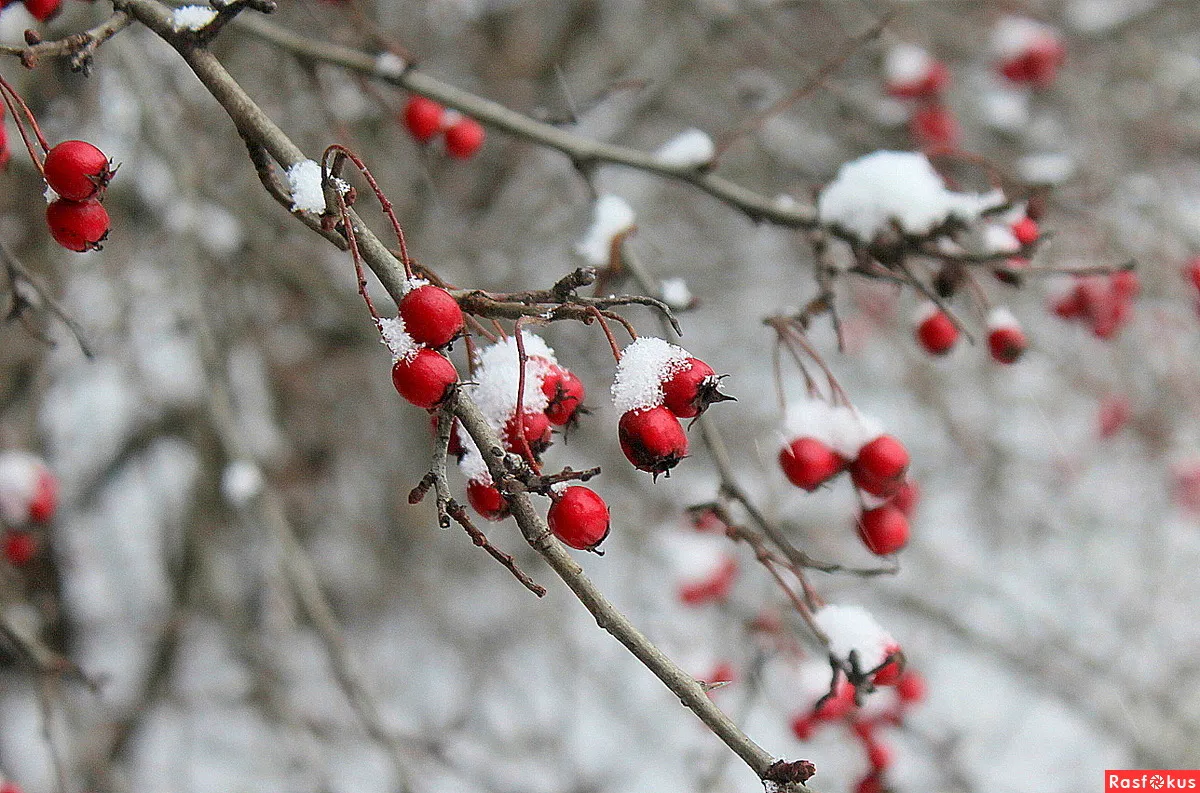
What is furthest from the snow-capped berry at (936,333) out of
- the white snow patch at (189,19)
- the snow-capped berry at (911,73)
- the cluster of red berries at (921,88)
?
the snow-capped berry at (911,73)

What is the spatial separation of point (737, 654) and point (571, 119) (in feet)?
10.0

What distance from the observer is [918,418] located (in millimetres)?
5414

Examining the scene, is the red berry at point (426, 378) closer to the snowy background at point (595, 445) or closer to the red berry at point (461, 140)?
the red berry at point (461, 140)

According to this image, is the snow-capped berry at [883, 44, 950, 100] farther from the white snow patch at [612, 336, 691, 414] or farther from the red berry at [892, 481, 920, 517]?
the white snow patch at [612, 336, 691, 414]

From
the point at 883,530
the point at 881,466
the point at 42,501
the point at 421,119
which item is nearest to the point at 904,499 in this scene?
the point at 883,530

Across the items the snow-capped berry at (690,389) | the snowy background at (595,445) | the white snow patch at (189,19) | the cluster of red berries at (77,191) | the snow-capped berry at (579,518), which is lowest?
the snow-capped berry at (579,518)

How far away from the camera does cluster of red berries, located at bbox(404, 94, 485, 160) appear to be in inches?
89.2

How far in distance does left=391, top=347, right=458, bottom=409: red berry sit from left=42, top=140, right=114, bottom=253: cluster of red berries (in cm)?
45

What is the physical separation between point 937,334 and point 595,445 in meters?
2.66

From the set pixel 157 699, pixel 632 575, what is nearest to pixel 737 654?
pixel 632 575

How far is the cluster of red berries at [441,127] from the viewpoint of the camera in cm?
227

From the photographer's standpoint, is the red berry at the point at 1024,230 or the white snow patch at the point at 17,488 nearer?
the red berry at the point at 1024,230

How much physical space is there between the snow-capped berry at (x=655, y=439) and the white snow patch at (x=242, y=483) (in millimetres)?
1473

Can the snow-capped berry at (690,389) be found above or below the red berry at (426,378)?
above
